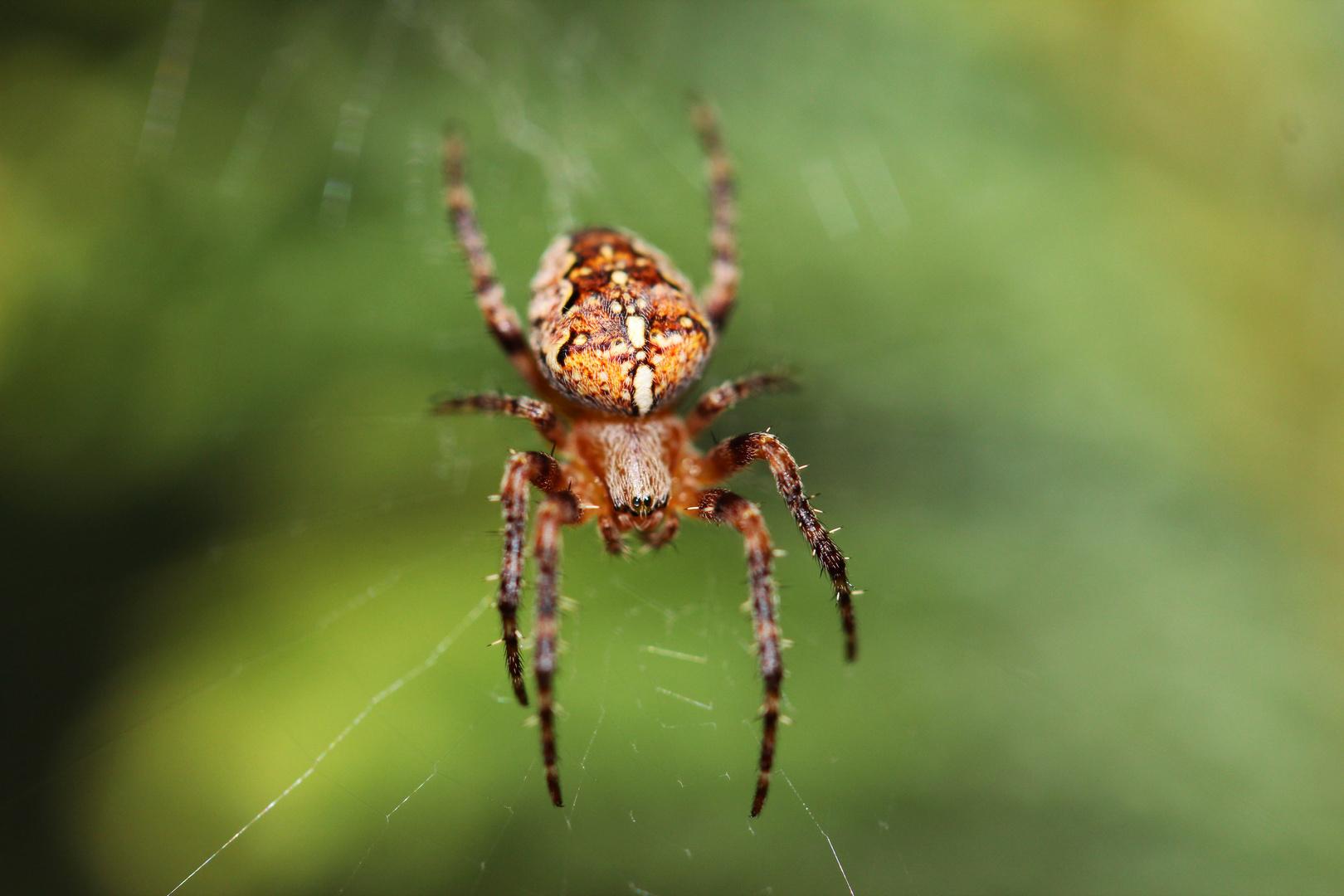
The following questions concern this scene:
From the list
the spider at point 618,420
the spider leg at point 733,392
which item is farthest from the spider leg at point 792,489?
the spider leg at point 733,392

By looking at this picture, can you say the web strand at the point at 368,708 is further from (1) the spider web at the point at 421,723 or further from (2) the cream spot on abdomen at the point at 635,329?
(2) the cream spot on abdomen at the point at 635,329

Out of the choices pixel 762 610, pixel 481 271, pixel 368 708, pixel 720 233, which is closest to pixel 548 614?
pixel 762 610

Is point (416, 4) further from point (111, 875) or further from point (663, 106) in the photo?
point (111, 875)

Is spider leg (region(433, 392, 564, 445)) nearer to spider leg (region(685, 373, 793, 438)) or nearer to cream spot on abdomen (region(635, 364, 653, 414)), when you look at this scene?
cream spot on abdomen (region(635, 364, 653, 414))

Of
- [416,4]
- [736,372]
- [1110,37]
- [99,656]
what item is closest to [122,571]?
[99,656]

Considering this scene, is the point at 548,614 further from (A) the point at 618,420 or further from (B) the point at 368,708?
(A) the point at 618,420
